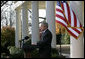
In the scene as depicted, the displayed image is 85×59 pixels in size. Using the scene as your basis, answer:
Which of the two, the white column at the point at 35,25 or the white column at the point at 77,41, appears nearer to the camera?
the white column at the point at 77,41

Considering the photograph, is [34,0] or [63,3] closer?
[63,3]

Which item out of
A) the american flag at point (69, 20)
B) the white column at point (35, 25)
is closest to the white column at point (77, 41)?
the american flag at point (69, 20)

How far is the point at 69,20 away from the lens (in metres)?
8.01

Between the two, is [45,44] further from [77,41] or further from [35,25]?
[35,25]

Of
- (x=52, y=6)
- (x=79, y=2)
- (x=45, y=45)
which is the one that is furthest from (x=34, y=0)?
(x=45, y=45)

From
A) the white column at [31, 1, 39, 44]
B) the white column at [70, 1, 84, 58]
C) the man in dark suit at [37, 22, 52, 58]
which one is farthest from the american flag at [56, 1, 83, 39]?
the white column at [31, 1, 39, 44]

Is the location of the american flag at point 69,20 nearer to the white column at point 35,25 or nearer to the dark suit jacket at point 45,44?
the dark suit jacket at point 45,44

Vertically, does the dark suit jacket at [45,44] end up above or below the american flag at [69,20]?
below

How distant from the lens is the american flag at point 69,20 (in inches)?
309

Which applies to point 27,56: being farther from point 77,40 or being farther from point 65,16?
point 77,40

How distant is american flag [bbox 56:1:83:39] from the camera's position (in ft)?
25.8

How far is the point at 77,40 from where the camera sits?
28.8 ft

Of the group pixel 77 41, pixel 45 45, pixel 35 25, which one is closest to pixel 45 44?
pixel 45 45

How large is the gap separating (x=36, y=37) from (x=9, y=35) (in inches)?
552
